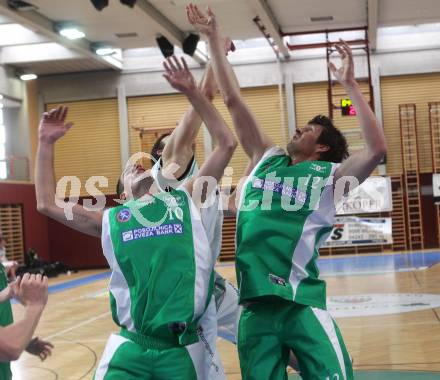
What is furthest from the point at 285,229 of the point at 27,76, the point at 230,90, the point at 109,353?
the point at 27,76

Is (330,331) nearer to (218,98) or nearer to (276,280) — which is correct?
(276,280)

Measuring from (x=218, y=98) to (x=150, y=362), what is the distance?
2232cm

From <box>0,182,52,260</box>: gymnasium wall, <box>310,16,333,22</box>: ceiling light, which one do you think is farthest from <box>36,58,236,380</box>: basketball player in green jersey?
<box>0,182,52,260</box>: gymnasium wall

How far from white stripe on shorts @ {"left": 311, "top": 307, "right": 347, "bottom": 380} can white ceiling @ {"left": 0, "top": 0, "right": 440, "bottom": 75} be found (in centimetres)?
1487

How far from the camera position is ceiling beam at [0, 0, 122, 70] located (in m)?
17.6

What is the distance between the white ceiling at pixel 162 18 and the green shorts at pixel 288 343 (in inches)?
583

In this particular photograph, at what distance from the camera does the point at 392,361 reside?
300 inches

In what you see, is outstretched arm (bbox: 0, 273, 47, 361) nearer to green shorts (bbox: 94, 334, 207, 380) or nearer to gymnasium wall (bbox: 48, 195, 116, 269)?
green shorts (bbox: 94, 334, 207, 380)

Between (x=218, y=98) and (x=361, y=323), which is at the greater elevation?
(x=218, y=98)

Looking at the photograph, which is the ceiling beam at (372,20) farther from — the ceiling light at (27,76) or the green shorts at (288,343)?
the green shorts at (288,343)

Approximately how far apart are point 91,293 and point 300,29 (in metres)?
9.76

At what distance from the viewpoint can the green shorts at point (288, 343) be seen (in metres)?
3.71

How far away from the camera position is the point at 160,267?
349 centimetres

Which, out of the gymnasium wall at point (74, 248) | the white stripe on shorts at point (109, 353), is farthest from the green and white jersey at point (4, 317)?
the gymnasium wall at point (74, 248)
